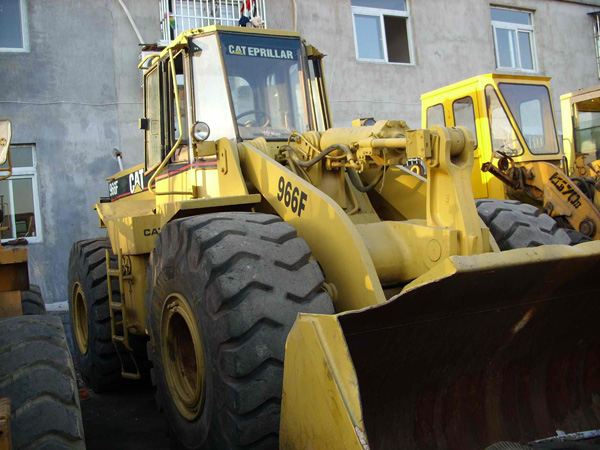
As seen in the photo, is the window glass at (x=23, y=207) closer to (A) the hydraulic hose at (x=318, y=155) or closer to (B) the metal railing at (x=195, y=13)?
(B) the metal railing at (x=195, y=13)

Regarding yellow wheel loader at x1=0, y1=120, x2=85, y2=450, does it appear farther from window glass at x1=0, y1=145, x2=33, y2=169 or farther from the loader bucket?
window glass at x1=0, y1=145, x2=33, y2=169

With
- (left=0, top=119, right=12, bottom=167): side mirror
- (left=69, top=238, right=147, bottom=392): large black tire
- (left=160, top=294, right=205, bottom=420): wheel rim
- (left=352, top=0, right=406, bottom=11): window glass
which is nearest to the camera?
(left=0, top=119, right=12, bottom=167): side mirror

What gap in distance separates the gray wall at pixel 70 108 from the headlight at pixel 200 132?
716cm

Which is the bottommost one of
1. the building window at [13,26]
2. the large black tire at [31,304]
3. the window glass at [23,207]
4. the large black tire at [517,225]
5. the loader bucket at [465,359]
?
the loader bucket at [465,359]

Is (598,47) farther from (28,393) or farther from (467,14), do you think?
(28,393)

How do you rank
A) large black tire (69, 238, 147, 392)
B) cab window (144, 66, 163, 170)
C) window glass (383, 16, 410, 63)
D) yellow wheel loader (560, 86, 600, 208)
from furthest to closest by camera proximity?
window glass (383, 16, 410, 63) → yellow wheel loader (560, 86, 600, 208) → large black tire (69, 238, 147, 392) → cab window (144, 66, 163, 170)

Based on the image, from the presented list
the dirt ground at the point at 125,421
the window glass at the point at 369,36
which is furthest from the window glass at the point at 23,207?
the window glass at the point at 369,36

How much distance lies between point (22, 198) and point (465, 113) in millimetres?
7217

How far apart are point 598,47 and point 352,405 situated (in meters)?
17.2

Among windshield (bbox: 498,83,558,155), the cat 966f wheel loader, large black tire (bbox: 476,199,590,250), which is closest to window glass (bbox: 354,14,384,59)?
windshield (bbox: 498,83,558,155)

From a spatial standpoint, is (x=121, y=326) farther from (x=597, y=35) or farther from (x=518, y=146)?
(x=597, y=35)

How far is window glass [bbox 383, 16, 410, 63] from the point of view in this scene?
14562 mm

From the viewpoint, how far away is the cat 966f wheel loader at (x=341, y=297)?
2.95m

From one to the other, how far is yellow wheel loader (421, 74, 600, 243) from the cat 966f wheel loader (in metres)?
3.74
